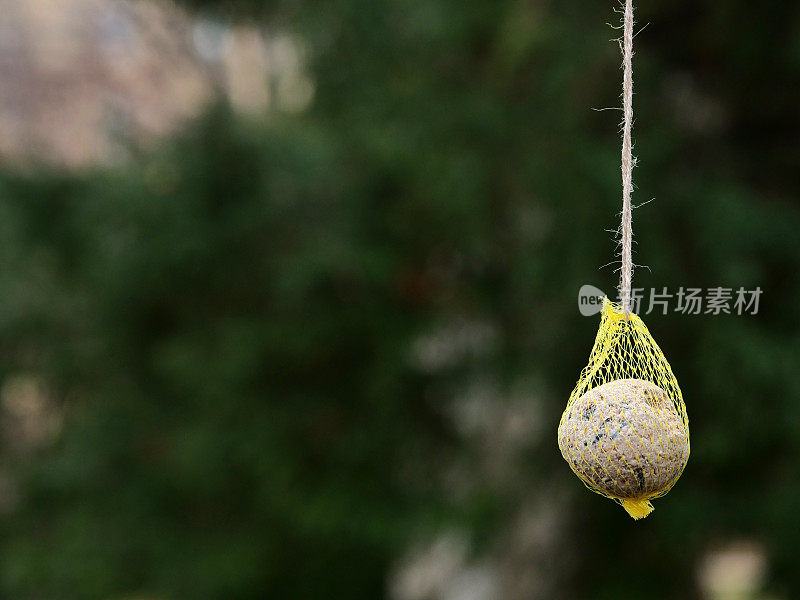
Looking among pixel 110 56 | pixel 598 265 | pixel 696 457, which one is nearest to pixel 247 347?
pixel 598 265

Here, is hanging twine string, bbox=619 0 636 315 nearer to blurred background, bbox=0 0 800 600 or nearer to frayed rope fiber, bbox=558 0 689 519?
frayed rope fiber, bbox=558 0 689 519

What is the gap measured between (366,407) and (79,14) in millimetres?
4025

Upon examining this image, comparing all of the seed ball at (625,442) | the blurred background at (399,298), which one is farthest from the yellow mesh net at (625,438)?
the blurred background at (399,298)

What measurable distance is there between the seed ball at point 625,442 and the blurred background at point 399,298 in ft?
4.72

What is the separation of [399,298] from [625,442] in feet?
6.26

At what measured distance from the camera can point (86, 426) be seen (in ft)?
9.84

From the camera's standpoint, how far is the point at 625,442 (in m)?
0.86

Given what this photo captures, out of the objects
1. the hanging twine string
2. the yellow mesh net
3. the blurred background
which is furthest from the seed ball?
the blurred background

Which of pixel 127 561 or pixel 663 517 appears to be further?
pixel 127 561

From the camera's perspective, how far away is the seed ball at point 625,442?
2.82 feet

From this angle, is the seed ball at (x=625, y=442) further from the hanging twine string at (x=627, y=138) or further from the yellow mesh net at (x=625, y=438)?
the hanging twine string at (x=627, y=138)

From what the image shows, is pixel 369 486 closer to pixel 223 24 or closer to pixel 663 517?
pixel 663 517

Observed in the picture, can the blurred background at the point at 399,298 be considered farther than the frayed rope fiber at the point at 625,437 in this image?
Yes

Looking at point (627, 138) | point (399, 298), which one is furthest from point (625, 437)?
point (399, 298)
